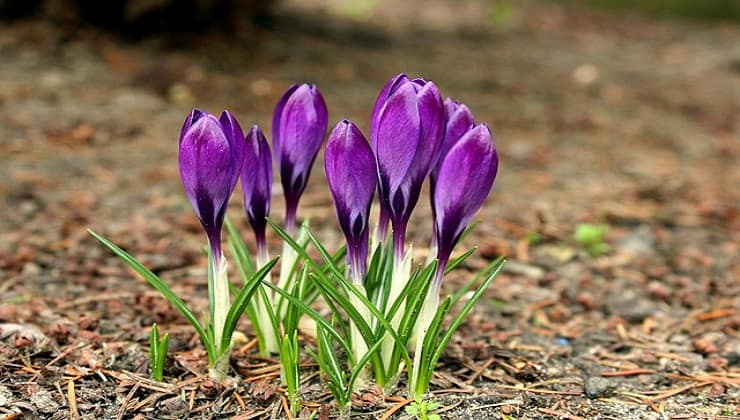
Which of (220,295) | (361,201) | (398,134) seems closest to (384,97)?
(398,134)


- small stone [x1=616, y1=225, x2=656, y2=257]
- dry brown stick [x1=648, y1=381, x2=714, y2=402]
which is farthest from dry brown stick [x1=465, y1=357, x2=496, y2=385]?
small stone [x1=616, y1=225, x2=656, y2=257]

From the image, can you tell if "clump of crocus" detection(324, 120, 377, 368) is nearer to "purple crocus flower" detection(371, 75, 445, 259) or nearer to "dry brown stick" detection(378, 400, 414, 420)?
"purple crocus flower" detection(371, 75, 445, 259)

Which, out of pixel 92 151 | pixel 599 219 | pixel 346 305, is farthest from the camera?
pixel 92 151

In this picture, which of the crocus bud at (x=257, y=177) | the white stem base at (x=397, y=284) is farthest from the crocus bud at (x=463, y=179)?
the crocus bud at (x=257, y=177)

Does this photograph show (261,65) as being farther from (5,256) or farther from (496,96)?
(5,256)

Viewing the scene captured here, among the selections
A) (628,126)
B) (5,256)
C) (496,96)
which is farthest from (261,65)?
(5,256)

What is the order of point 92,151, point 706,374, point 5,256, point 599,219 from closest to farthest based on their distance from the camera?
point 706,374 < point 5,256 < point 599,219 < point 92,151

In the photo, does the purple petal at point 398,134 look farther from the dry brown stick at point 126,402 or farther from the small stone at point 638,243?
the small stone at point 638,243
